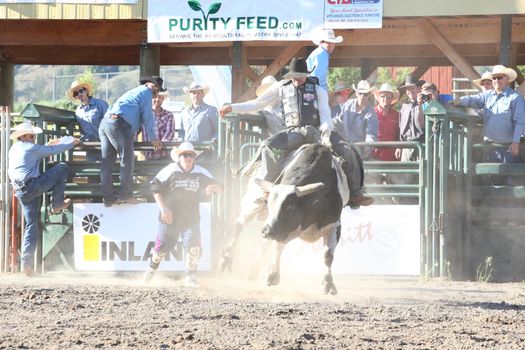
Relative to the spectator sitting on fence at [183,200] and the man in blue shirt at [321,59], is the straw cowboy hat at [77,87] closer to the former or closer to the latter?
the spectator sitting on fence at [183,200]

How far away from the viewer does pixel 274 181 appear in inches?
397

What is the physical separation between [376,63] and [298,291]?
28.0ft

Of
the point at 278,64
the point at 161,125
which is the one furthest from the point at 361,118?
the point at 278,64

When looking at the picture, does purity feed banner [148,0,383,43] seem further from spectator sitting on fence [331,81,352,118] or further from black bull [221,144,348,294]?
black bull [221,144,348,294]

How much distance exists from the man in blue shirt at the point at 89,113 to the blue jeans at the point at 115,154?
632mm

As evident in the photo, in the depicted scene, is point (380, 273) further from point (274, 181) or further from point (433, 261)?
point (274, 181)

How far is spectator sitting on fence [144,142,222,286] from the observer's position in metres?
11.4

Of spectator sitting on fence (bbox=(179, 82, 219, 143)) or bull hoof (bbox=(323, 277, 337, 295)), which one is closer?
bull hoof (bbox=(323, 277, 337, 295))

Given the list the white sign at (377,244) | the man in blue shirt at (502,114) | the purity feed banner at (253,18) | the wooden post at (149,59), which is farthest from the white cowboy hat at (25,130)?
the man in blue shirt at (502,114)

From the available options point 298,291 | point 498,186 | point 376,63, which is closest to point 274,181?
point 298,291

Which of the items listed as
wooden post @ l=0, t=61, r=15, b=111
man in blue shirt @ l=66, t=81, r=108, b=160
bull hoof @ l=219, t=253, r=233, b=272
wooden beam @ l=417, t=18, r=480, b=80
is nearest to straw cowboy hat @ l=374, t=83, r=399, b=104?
wooden beam @ l=417, t=18, r=480, b=80

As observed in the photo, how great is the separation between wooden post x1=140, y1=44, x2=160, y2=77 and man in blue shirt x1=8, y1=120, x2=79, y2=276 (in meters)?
3.24

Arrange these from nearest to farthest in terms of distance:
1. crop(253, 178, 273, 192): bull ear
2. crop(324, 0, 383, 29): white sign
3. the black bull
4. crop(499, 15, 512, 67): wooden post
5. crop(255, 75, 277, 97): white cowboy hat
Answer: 1. the black bull
2. crop(253, 178, 273, 192): bull ear
3. crop(255, 75, 277, 97): white cowboy hat
4. crop(324, 0, 383, 29): white sign
5. crop(499, 15, 512, 67): wooden post

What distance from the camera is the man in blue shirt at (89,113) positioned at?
13.4m
